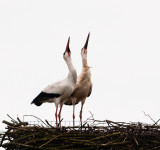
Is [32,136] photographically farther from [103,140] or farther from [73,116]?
[73,116]

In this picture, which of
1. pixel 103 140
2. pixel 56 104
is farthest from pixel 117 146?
pixel 56 104

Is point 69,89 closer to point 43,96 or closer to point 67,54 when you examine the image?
point 43,96

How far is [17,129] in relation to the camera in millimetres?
6805

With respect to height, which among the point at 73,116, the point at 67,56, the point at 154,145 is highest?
the point at 67,56

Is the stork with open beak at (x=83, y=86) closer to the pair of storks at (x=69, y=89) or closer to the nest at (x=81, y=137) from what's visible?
the pair of storks at (x=69, y=89)

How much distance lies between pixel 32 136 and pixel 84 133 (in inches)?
26.8

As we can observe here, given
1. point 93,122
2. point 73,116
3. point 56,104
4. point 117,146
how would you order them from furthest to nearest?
point 73,116 → point 56,104 → point 93,122 → point 117,146

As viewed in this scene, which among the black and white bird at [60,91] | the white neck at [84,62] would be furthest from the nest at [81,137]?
the white neck at [84,62]

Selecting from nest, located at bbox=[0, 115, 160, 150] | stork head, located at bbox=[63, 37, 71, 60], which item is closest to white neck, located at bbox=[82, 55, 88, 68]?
stork head, located at bbox=[63, 37, 71, 60]

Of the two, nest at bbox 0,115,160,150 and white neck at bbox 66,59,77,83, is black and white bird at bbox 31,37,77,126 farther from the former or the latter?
nest at bbox 0,115,160,150

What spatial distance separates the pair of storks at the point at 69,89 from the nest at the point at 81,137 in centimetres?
184

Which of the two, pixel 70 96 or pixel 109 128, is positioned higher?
pixel 70 96

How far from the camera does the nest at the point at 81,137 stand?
6.55 meters

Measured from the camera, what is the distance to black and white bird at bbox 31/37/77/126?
28.7 ft
